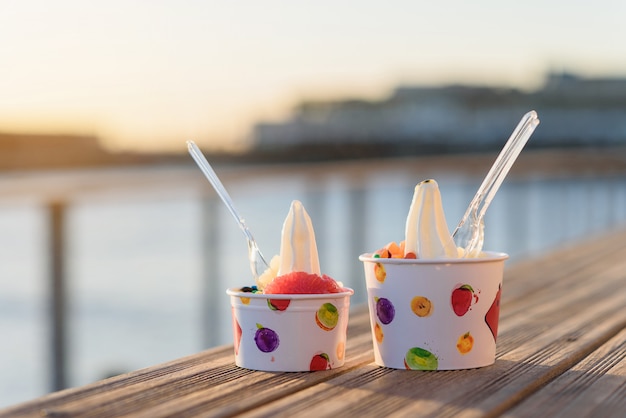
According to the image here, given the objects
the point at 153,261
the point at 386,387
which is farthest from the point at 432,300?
the point at 153,261

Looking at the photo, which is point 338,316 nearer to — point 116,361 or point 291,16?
point 116,361

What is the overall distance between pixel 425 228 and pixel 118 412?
0.40 meters

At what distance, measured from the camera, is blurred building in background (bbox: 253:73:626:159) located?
3752mm

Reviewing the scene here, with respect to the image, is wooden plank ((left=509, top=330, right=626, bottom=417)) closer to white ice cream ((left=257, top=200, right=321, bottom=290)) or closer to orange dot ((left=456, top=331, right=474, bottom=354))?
orange dot ((left=456, top=331, right=474, bottom=354))

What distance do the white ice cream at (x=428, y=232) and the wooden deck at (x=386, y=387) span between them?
13 centimetres

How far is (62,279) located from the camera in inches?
83.5

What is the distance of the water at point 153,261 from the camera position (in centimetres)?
220

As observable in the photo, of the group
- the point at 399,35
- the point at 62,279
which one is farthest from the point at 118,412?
the point at 399,35

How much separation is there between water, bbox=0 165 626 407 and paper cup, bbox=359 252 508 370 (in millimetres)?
1298

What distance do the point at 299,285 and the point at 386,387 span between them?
16 centimetres

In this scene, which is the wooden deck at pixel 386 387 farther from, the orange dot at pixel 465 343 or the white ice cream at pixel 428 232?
the white ice cream at pixel 428 232

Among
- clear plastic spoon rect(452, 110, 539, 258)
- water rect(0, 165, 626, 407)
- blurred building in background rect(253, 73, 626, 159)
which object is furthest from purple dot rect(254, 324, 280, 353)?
blurred building in background rect(253, 73, 626, 159)

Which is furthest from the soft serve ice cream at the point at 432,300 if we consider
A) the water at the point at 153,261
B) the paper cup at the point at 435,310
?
the water at the point at 153,261

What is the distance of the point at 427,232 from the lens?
1015 mm
